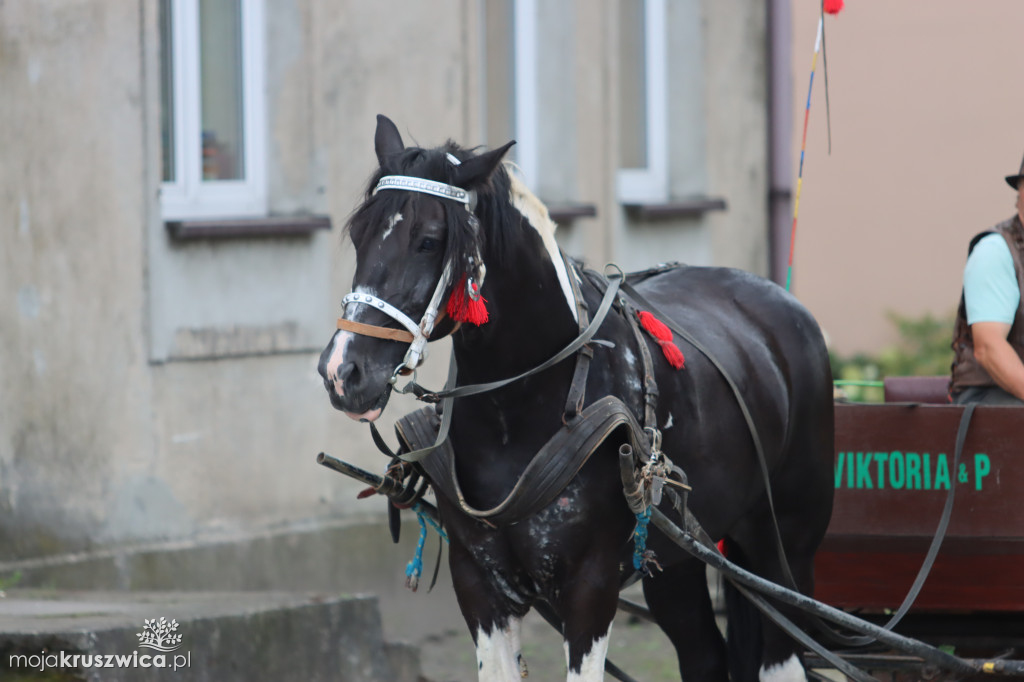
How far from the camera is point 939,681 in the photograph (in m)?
4.50

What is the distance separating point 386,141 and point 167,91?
354 centimetres

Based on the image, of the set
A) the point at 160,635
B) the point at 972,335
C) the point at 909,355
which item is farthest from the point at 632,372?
the point at 909,355

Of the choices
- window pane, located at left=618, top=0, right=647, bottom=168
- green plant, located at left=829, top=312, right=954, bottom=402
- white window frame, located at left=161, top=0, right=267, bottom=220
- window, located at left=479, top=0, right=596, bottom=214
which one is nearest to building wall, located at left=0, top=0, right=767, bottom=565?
white window frame, located at left=161, top=0, right=267, bottom=220

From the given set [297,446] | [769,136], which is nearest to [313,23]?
[297,446]

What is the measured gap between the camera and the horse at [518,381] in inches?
128

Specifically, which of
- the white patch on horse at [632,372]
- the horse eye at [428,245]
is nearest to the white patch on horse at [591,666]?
the white patch on horse at [632,372]

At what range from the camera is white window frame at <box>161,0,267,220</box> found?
22.3 ft

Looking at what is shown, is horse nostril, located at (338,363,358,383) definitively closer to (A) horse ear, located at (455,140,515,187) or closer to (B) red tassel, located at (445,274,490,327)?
(B) red tassel, located at (445,274,490,327)

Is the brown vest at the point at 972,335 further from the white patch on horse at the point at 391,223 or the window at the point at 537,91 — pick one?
the window at the point at 537,91

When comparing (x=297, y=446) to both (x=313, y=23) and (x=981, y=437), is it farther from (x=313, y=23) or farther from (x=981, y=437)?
(x=981, y=437)

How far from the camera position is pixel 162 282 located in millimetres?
6547

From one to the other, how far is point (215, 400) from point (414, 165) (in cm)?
362

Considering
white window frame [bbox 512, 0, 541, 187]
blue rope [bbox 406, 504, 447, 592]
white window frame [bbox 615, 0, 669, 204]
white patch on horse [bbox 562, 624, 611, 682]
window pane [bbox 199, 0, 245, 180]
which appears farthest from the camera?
white window frame [bbox 615, 0, 669, 204]

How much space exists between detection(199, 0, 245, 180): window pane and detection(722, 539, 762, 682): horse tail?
3.47m
